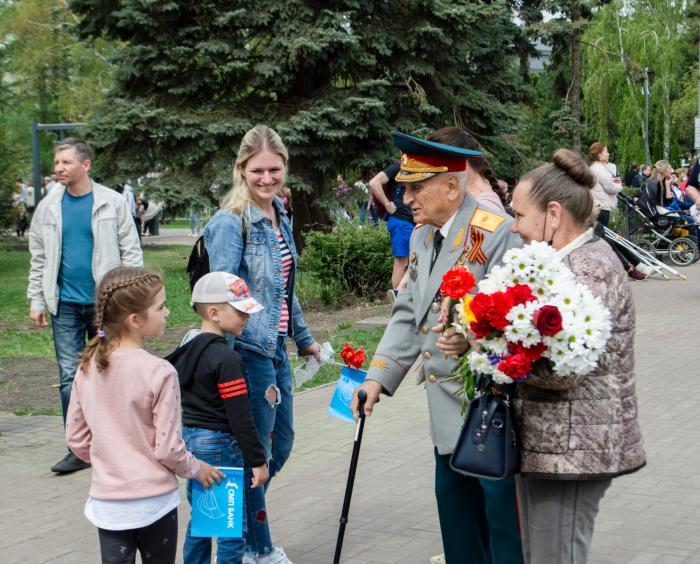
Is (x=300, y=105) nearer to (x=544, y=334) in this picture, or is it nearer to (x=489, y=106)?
(x=489, y=106)

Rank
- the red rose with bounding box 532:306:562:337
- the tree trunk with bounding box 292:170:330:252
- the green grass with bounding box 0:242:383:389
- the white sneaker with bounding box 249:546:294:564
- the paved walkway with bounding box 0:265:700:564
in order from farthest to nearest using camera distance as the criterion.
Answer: the tree trunk with bounding box 292:170:330:252
the green grass with bounding box 0:242:383:389
the paved walkway with bounding box 0:265:700:564
the white sneaker with bounding box 249:546:294:564
the red rose with bounding box 532:306:562:337

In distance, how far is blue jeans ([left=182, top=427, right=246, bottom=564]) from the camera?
13.5 ft

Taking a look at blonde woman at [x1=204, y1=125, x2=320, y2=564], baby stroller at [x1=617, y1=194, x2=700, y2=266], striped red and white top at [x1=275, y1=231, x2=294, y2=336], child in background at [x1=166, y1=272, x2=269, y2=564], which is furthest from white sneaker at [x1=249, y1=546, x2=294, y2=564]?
baby stroller at [x1=617, y1=194, x2=700, y2=266]

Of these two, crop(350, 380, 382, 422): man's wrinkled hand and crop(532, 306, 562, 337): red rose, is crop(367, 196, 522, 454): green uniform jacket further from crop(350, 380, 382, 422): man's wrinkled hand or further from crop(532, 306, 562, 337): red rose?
crop(532, 306, 562, 337): red rose

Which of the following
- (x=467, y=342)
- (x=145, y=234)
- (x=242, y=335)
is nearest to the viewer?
(x=467, y=342)

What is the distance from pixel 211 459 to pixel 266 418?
0.48 metres

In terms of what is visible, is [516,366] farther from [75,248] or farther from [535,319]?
[75,248]

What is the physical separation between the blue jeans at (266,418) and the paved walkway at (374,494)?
37cm

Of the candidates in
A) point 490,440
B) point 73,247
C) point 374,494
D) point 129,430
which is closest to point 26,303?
point 73,247

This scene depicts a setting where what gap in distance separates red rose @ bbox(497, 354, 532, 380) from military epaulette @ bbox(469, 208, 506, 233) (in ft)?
3.32

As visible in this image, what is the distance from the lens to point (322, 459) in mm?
6641

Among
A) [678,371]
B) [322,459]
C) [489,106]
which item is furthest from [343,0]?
[322,459]

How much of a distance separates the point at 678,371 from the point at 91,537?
225 inches

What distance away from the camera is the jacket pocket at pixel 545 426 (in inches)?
122
